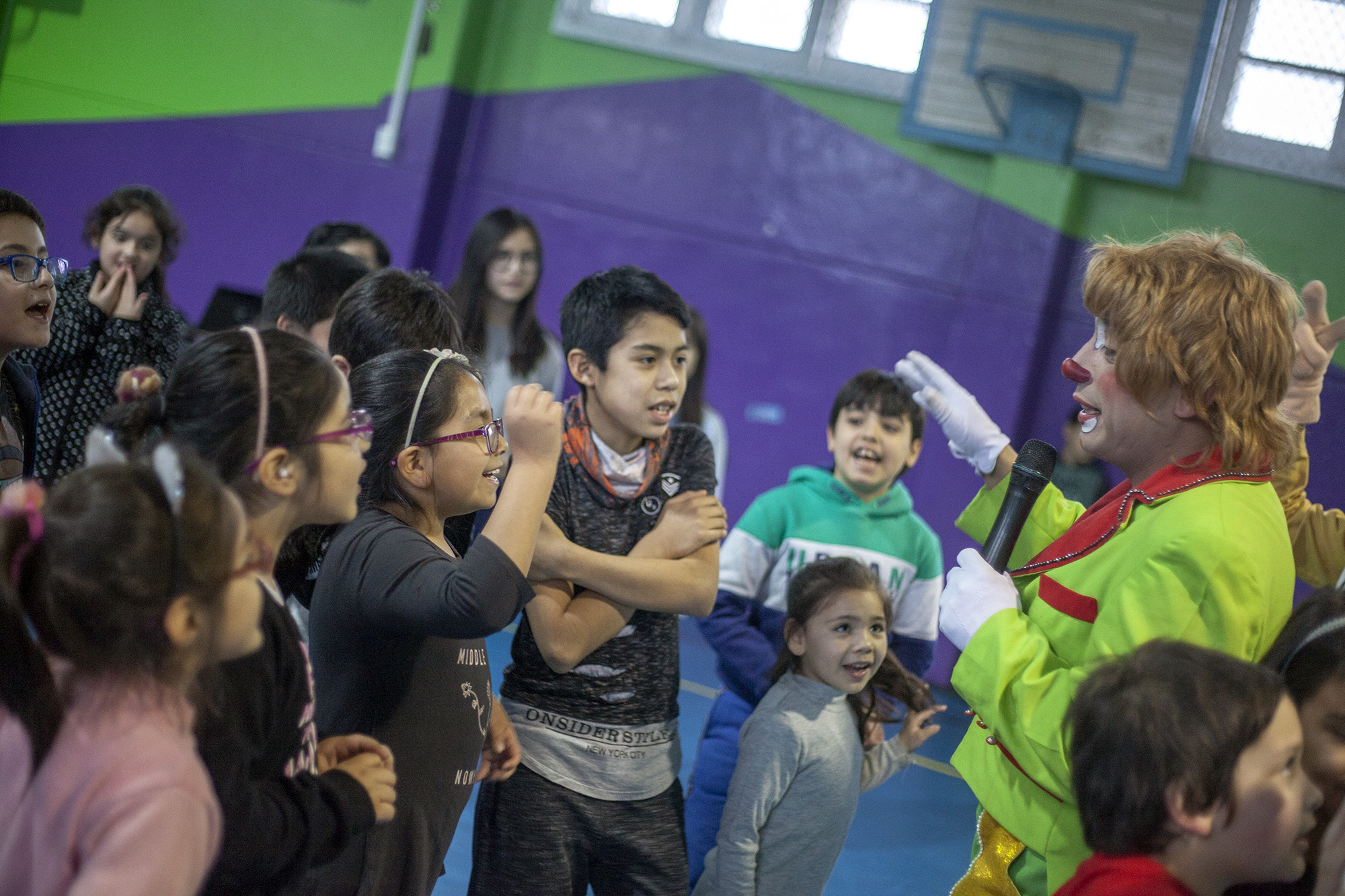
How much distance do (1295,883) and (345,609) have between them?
48.1 inches

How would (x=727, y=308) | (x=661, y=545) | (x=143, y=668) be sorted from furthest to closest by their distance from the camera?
(x=727, y=308) < (x=661, y=545) < (x=143, y=668)

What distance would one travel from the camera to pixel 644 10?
5625mm

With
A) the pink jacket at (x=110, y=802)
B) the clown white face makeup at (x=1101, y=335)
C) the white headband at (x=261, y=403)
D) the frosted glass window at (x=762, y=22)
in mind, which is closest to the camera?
the pink jacket at (x=110, y=802)

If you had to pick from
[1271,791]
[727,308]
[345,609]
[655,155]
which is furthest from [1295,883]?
[655,155]

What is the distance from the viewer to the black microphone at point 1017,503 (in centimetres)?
165

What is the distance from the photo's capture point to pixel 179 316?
2.95 meters

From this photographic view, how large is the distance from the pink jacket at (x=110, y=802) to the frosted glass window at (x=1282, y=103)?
5.44 metres

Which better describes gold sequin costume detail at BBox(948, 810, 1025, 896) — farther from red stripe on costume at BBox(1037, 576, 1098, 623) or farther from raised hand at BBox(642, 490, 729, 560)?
raised hand at BBox(642, 490, 729, 560)

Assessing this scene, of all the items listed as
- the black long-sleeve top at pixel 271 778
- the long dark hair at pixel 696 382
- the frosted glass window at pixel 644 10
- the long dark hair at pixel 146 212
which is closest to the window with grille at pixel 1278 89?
the frosted glass window at pixel 644 10

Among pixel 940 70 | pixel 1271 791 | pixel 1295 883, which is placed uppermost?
pixel 940 70

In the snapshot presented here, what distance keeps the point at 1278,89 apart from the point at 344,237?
440 cm

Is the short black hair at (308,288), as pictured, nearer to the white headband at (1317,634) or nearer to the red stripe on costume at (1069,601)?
the red stripe on costume at (1069,601)

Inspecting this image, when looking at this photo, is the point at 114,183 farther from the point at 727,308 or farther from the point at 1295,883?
the point at 1295,883

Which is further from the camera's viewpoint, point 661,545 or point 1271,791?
point 661,545
